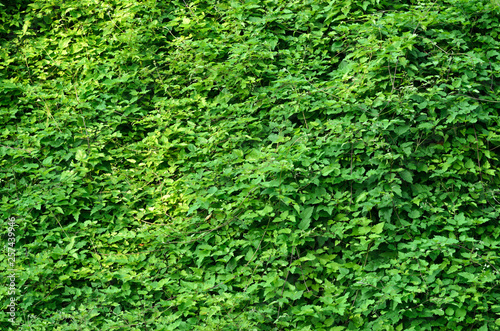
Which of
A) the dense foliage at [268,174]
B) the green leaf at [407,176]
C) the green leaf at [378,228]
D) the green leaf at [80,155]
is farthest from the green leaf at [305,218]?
the green leaf at [80,155]

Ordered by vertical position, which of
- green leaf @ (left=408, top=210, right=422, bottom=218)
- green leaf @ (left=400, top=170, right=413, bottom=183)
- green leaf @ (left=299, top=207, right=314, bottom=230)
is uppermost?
green leaf @ (left=400, top=170, right=413, bottom=183)

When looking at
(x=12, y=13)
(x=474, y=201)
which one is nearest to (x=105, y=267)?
(x=474, y=201)

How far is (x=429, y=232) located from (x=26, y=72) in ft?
12.4

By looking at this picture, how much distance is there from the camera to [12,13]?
4.93 meters

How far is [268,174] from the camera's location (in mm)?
3381

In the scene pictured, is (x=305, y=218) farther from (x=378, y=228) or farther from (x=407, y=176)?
(x=407, y=176)

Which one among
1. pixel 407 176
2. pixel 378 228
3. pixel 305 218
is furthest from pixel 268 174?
pixel 407 176

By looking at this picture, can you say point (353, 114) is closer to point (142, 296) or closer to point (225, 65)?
point (225, 65)

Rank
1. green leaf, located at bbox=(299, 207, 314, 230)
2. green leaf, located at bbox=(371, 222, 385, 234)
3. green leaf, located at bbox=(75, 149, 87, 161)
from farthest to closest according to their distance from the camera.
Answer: green leaf, located at bbox=(75, 149, 87, 161) < green leaf, located at bbox=(299, 207, 314, 230) < green leaf, located at bbox=(371, 222, 385, 234)

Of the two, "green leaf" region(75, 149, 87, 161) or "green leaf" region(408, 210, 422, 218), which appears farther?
"green leaf" region(75, 149, 87, 161)

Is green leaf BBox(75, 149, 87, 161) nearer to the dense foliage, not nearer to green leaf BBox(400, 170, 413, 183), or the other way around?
the dense foliage

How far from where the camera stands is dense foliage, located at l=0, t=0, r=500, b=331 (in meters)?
3.16

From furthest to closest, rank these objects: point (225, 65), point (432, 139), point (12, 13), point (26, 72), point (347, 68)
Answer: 1. point (12, 13)
2. point (26, 72)
3. point (225, 65)
4. point (347, 68)
5. point (432, 139)

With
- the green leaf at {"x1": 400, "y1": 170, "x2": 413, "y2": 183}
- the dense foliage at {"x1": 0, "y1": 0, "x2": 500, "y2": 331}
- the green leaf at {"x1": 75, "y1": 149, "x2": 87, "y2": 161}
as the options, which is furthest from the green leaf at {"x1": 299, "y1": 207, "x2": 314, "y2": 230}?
the green leaf at {"x1": 75, "y1": 149, "x2": 87, "y2": 161}
